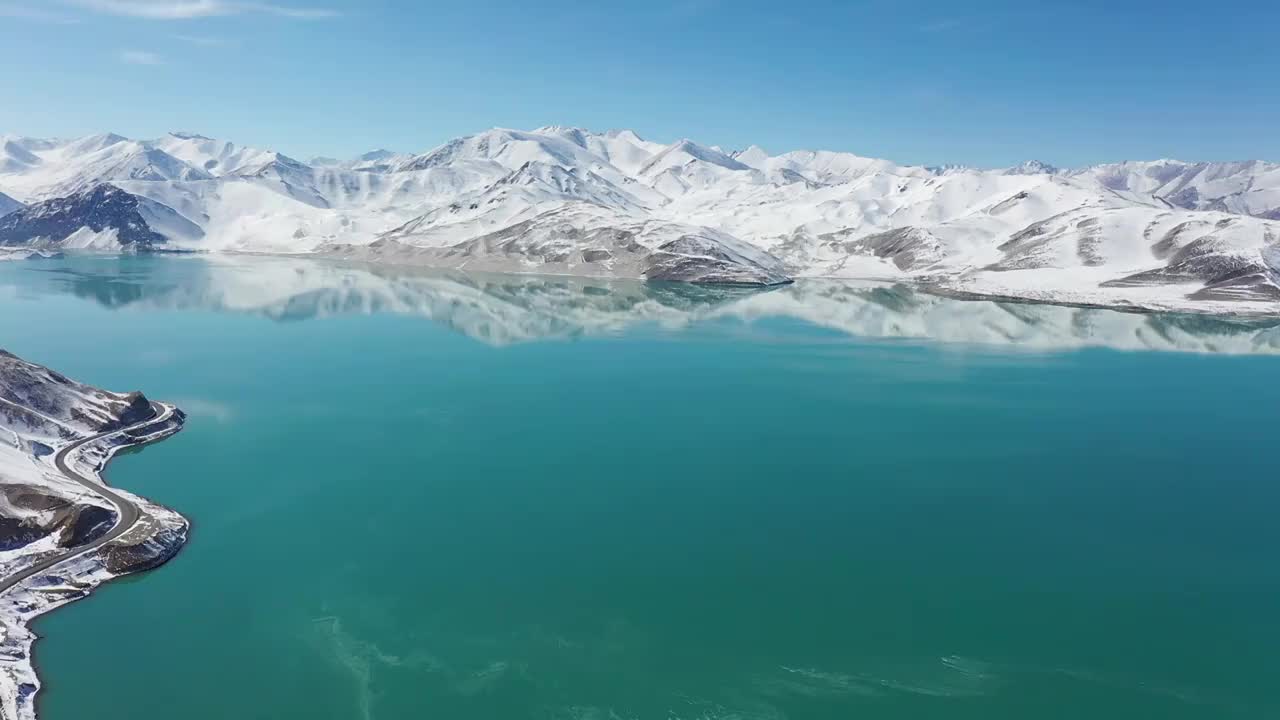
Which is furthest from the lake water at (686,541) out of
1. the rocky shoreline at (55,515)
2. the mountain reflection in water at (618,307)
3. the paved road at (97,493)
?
the mountain reflection in water at (618,307)

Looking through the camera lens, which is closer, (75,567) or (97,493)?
(75,567)

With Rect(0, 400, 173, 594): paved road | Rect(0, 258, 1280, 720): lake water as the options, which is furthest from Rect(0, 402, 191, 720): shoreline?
Rect(0, 258, 1280, 720): lake water

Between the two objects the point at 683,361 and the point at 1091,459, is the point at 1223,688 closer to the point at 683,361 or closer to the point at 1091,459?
the point at 1091,459

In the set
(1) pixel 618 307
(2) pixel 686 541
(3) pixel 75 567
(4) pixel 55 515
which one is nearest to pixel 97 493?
(4) pixel 55 515

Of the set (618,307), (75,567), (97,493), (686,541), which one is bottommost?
(75,567)

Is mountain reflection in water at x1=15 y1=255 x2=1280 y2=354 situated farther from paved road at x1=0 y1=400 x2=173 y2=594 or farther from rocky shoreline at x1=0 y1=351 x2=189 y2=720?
paved road at x1=0 y1=400 x2=173 y2=594

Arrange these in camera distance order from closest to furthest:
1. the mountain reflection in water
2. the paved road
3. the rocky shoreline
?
the rocky shoreline → the paved road → the mountain reflection in water

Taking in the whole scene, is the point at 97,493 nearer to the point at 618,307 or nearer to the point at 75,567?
the point at 75,567
